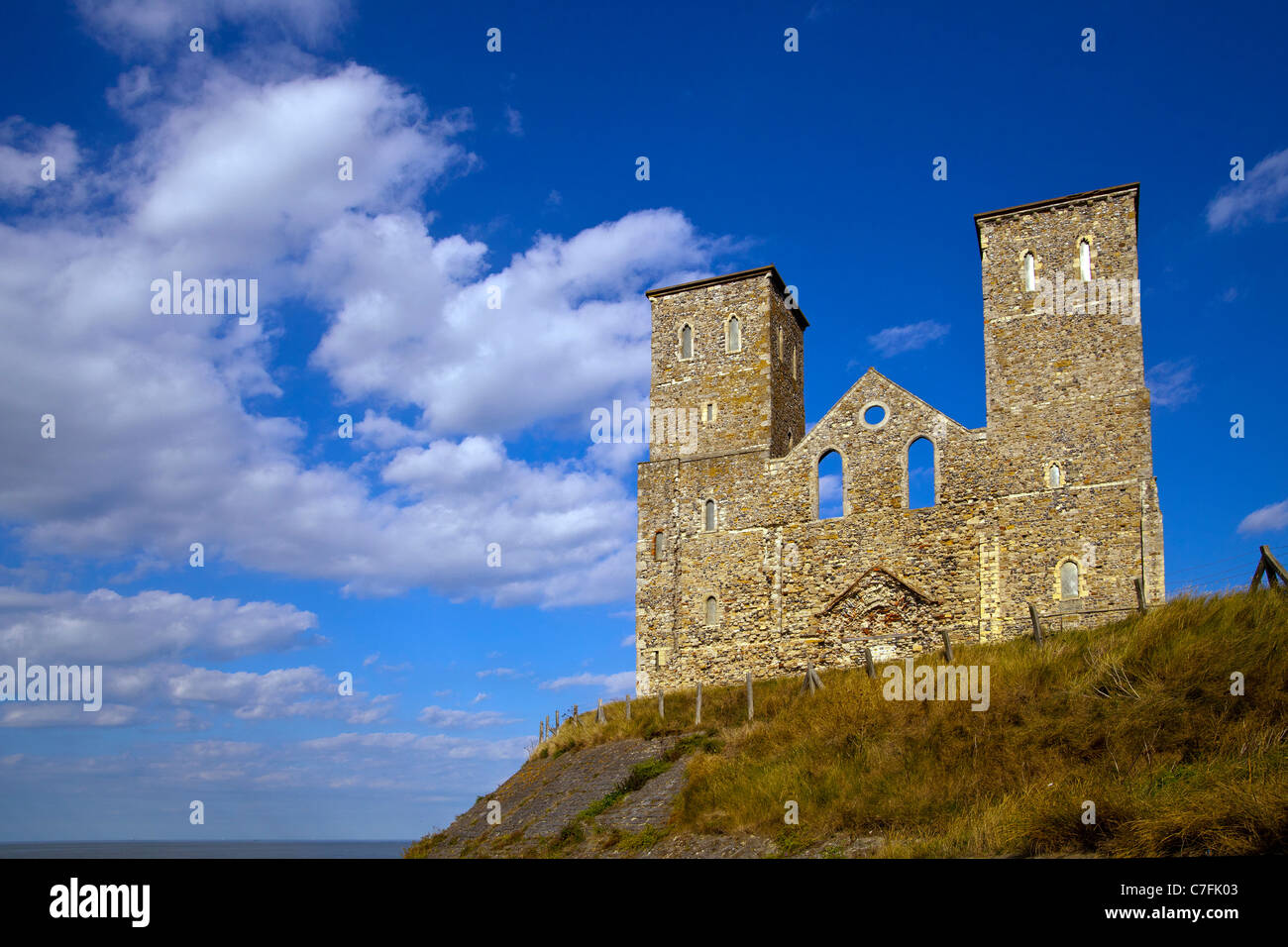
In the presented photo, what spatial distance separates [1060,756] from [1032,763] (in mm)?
485

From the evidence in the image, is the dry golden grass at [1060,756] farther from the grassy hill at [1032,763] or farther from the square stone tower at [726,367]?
the square stone tower at [726,367]

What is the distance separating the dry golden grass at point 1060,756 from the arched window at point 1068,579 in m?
5.52

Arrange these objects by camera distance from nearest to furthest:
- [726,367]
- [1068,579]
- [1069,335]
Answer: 1. [1068,579]
2. [1069,335]
3. [726,367]

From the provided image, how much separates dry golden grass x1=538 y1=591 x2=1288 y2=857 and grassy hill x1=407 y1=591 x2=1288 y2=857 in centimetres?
3

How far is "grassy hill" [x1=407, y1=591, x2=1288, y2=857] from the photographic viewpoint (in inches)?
532

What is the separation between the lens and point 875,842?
16484 mm

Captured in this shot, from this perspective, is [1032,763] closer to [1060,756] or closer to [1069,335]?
[1060,756]

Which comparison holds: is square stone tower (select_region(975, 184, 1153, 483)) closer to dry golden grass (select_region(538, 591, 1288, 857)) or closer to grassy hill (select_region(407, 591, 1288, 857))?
grassy hill (select_region(407, 591, 1288, 857))

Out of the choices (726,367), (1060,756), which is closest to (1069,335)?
(726,367)

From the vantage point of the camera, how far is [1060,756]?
17.4 meters

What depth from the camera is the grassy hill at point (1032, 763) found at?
1352 centimetres
